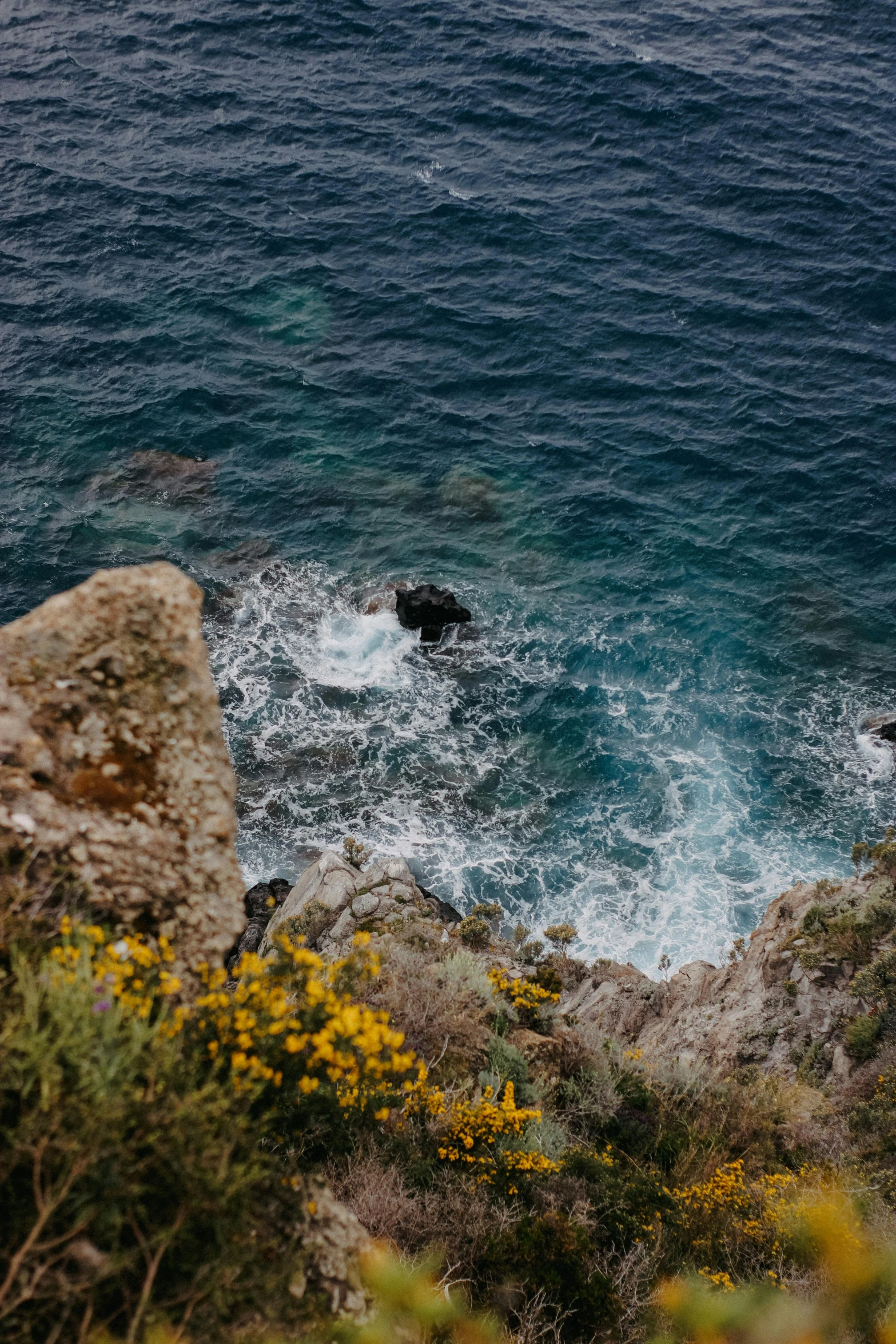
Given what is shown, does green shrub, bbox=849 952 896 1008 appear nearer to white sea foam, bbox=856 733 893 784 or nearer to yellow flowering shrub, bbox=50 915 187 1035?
yellow flowering shrub, bbox=50 915 187 1035

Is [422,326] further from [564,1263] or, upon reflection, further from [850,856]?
[564,1263]

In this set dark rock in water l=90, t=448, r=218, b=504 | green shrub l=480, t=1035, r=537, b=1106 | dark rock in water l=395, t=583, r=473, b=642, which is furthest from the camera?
dark rock in water l=90, t=448, r=218, b=504

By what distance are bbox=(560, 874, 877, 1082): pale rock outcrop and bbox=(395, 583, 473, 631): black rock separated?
1653cm

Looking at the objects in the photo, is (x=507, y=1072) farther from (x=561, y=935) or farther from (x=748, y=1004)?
(x=561, y=935)

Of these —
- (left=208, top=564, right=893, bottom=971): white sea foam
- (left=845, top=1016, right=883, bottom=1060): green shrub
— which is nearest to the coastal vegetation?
(left=845, top=1016, right=883, bottom=1060): green shrub

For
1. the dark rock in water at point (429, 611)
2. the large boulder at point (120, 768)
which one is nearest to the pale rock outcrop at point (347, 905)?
the large boulder at point (120, 768)

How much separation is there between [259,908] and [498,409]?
2926 centimetres

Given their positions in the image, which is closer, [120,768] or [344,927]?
[120,768]

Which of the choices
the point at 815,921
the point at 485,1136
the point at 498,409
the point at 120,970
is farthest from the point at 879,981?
the point at 498,409

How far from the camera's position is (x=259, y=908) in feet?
85.9

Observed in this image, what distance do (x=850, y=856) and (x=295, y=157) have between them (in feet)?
185

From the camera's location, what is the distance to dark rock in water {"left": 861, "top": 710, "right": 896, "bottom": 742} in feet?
107

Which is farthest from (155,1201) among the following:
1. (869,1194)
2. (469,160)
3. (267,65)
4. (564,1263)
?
(267,65)

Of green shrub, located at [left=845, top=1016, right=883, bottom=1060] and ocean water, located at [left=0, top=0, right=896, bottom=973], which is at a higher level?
ocean water, located at [left=0, top=0, right=896, bottom=973]
